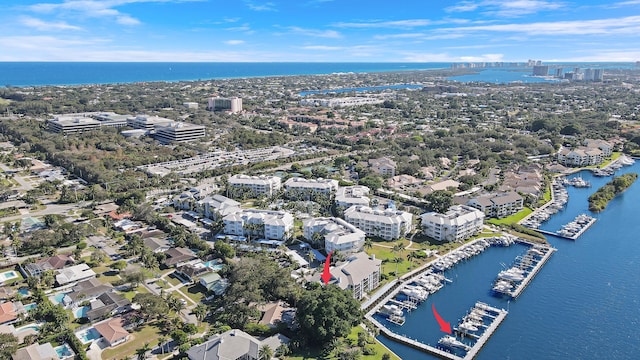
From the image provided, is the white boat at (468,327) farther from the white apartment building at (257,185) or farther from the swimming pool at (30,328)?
the white apartment building at (257,185)

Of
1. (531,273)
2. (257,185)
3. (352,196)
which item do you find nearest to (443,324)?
(531,273)

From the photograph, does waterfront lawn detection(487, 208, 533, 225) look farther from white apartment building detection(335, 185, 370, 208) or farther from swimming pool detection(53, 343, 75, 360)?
swimming pool detection(53, 343, 75, 360)

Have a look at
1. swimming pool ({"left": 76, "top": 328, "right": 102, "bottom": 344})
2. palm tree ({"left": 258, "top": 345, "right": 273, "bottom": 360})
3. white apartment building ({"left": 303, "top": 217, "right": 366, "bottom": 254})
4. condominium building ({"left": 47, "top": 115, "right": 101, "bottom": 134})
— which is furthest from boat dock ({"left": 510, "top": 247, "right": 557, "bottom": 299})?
condominium building ({"left": 47, "top": 115, "right": 101, "bottom": 134})

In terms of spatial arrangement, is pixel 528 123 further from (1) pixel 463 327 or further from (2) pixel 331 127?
(1) pixel 463 327

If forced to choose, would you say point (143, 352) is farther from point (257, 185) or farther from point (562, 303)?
point (257, 185)

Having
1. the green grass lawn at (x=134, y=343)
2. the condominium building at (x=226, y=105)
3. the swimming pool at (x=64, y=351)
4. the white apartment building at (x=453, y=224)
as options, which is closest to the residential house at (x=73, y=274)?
the swimming pool at (x=64, y=351)
